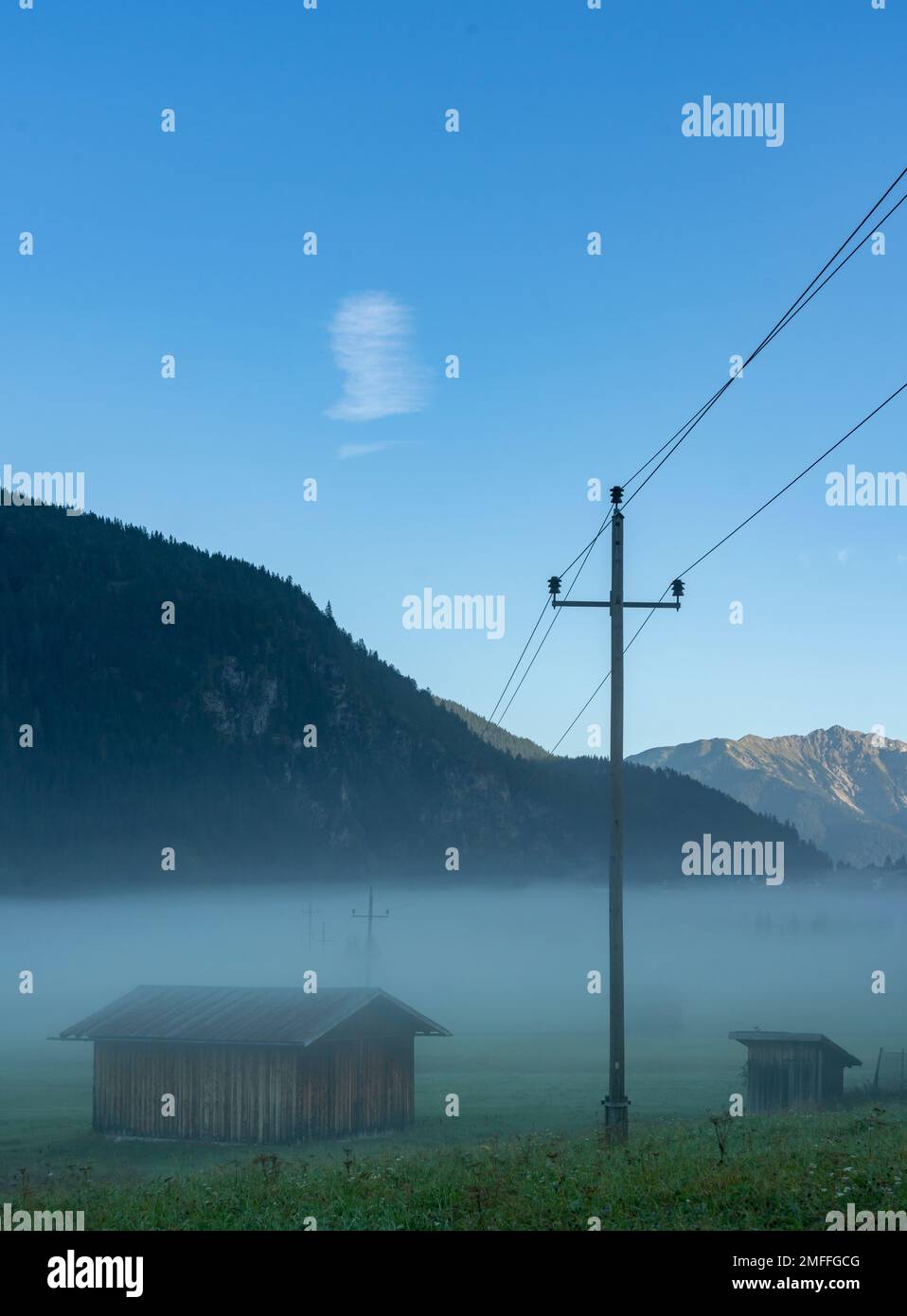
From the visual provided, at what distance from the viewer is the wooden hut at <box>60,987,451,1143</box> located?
42.6 meters

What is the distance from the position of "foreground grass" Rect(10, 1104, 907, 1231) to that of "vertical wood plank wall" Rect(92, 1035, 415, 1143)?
2059 cm

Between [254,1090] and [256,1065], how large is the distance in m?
0.76

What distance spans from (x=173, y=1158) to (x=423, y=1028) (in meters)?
10.8

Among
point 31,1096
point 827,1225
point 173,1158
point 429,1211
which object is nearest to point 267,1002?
point 173,1158

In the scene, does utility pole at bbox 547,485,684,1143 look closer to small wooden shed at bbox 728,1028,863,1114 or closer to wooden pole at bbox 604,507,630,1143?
wooden pole at bbox 604,507,630,1143

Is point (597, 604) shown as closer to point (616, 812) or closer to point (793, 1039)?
point (616, 812)

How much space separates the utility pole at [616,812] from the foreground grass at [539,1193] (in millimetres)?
959

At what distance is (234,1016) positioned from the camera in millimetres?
45438

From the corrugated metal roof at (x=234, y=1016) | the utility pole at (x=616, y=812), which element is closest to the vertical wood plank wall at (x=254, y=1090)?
the corrugated metal roof at (x=234, y=1016)

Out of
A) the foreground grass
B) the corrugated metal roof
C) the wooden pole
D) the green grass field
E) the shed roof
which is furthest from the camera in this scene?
the shed roof

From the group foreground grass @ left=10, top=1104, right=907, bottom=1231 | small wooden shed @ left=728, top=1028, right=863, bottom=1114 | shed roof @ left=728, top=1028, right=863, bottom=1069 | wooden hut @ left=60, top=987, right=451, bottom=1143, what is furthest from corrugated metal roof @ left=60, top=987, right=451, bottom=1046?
foreground grass @ left=10, top=1104, right=907, bottom=1231

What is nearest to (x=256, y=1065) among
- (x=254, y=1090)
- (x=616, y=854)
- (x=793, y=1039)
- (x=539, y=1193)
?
(x=254, y=1090)

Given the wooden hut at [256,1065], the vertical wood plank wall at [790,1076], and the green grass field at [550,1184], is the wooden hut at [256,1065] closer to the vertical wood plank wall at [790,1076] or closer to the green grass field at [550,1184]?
the green grass field at [550,1184]

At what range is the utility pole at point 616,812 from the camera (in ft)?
76.6
